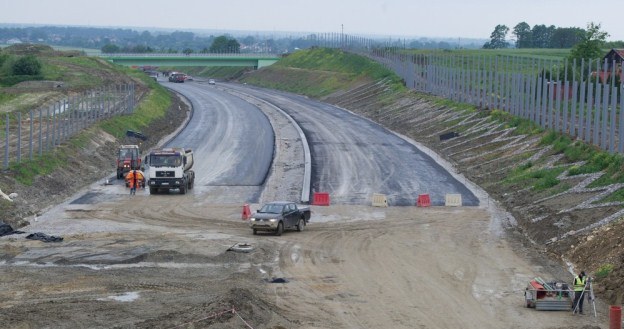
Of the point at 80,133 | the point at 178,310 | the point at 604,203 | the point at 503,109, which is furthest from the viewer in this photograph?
the point at 503,109

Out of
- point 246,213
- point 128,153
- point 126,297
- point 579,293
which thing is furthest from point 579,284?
point 128,153

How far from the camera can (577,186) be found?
5106 cm

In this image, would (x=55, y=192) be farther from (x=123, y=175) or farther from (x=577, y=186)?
(x=577, y=186)

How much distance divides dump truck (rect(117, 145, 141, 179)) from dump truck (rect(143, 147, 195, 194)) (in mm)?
5084

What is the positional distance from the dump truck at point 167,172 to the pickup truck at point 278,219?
12.1 meters

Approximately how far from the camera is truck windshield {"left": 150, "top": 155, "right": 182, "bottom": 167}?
57.6 m

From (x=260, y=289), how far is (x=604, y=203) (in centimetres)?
1941

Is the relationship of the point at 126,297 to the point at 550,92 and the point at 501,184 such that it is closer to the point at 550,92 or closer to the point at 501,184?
the point at 501,184

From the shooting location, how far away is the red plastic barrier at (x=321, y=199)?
54.2 m

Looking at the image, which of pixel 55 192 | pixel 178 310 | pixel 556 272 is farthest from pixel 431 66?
pixel 178 310

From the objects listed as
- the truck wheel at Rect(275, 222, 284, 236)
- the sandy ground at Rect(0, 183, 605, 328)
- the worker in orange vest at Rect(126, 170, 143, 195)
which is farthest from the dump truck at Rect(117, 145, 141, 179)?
the truck wheel at Rect(275, 222, 284, 236)

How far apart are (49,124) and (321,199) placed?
103ft

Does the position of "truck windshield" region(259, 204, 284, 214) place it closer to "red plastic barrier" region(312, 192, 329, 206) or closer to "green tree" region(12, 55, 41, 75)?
"red plastic barrier" region(312, 192, 329, 206)

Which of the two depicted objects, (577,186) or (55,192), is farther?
(55,192)
